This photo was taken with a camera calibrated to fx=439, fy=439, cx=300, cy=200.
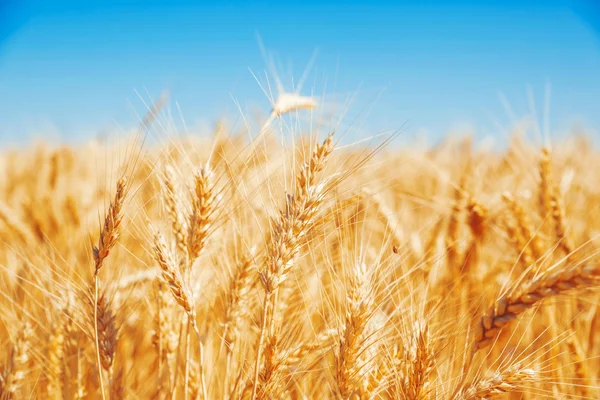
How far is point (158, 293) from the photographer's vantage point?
129 centimetres

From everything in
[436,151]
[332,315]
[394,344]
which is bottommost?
[394,344]

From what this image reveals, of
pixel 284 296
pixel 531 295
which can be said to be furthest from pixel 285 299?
pixel 531 295

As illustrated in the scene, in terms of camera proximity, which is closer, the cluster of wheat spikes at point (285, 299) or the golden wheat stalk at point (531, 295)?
the golden wheat stalk at point (531, 295)

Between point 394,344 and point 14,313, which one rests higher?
point 14,313

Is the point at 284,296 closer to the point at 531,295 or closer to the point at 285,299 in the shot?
the point at 285,299

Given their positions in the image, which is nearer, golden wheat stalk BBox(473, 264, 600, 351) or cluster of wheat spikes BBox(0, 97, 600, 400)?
golden wheat stalk BBox(473, 264, 600, 351)

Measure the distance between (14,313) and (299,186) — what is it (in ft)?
3.56

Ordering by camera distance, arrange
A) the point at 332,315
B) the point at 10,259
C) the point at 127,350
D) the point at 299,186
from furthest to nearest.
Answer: the point at 10,259 < the point at 127,350 < the point at 332,315 < the point at 299,186

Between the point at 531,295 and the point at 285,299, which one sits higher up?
the point at 285,299

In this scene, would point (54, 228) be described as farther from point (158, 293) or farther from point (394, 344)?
point (394, 344)

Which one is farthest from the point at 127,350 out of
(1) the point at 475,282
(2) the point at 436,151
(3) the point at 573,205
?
(2) the point at 436,151

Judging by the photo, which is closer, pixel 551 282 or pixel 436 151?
pixel 551 282

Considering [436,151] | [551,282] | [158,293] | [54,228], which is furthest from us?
[436,151]

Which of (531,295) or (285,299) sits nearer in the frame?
(531,295)
